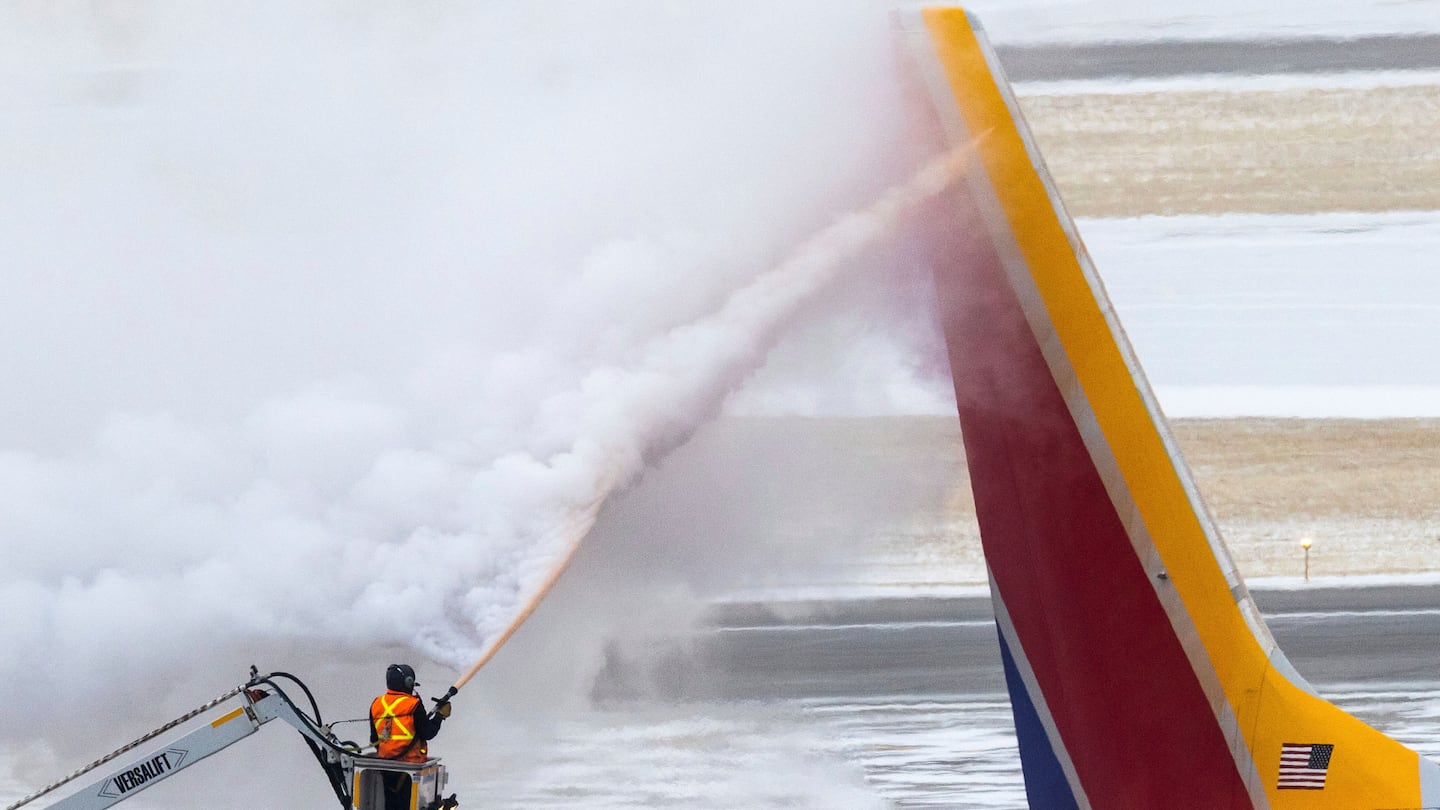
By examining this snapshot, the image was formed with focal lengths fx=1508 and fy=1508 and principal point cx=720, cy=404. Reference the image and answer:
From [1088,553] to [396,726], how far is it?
2.17m

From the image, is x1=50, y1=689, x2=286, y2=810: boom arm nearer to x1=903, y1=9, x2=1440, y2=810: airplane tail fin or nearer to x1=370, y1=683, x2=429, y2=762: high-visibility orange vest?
x1=370, y1=683, x2=429, y2=762: high-visibility orange vest

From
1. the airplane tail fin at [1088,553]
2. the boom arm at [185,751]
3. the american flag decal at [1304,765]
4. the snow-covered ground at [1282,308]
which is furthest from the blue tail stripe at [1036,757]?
the snow-covered ground at [1282,308]

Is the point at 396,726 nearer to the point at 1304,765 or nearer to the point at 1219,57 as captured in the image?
the point at 1304,765

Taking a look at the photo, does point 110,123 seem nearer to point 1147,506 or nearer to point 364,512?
point 364,512

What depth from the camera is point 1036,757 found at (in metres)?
4.06

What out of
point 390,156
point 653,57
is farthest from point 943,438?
point 390,156

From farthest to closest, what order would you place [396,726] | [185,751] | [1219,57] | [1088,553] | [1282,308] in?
1. [1219,57]
2. [1282,308]
3. [396,726]
4. [185,751]
5. [1088,553]

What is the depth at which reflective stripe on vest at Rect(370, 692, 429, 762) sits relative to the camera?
15.2ft

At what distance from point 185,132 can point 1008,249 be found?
2235cm

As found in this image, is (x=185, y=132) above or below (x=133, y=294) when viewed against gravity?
above

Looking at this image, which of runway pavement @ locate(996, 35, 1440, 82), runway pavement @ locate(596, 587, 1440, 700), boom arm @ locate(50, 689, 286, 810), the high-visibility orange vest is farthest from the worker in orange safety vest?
runway pavement @ locate(996, 35, 1440, 82)

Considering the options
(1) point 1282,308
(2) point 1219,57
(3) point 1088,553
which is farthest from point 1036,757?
(2) point 1219,57

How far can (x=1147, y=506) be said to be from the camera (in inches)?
149

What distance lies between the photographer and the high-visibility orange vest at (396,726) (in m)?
4.64
